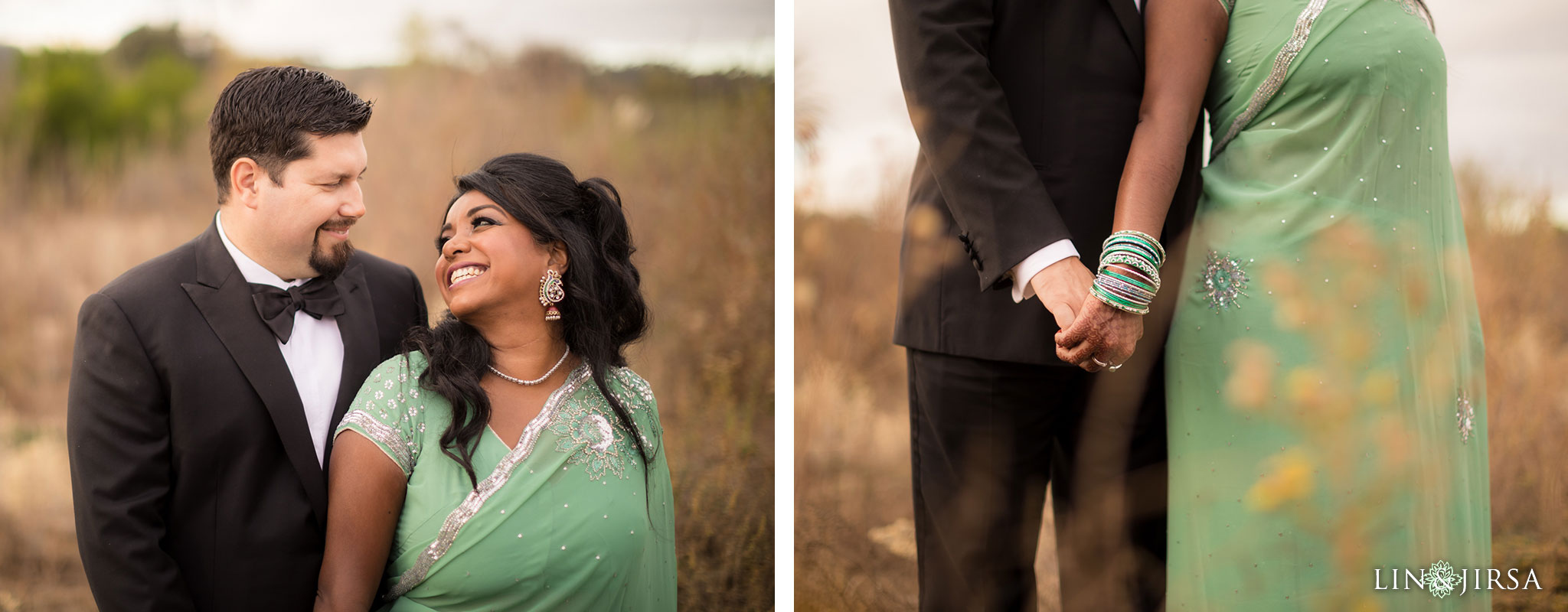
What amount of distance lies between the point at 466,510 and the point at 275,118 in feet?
2.57

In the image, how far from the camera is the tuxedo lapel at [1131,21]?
4.36 feet

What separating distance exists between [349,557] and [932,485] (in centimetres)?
96

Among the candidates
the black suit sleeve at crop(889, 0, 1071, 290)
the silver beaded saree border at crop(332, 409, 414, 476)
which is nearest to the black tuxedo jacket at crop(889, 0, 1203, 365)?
the black suit sleeve at crop(889, 0, 1071, 290)

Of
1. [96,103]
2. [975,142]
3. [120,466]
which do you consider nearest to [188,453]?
[120,466]

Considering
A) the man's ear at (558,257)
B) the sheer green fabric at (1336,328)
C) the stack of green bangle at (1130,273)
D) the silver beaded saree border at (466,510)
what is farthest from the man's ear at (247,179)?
the sheer green fabric at (1336,328)

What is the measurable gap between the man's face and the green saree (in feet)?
0.89

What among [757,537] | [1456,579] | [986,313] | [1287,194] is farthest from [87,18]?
[1456,579]

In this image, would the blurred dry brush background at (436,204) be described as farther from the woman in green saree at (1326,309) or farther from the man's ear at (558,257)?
the woman in green saree at (1326,309)

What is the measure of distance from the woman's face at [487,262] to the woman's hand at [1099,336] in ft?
3.13

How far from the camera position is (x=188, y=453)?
1.48 m

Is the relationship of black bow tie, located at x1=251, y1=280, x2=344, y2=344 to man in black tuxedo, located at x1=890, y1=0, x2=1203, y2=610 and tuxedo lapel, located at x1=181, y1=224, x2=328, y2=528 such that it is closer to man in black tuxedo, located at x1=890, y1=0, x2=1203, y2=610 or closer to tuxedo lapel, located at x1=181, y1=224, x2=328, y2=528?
tuxedo lapel, located at x1=181, y1=224, x2=328, y2=528

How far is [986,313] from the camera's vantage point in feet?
4.55

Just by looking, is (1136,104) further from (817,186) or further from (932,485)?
(817,186)

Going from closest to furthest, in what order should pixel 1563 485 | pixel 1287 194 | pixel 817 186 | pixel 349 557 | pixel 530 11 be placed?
1. pixel 1287 194
2. pixel 349 557
3. pixel 1563 485
4. pixel 817 186
5. pixel 530 11
